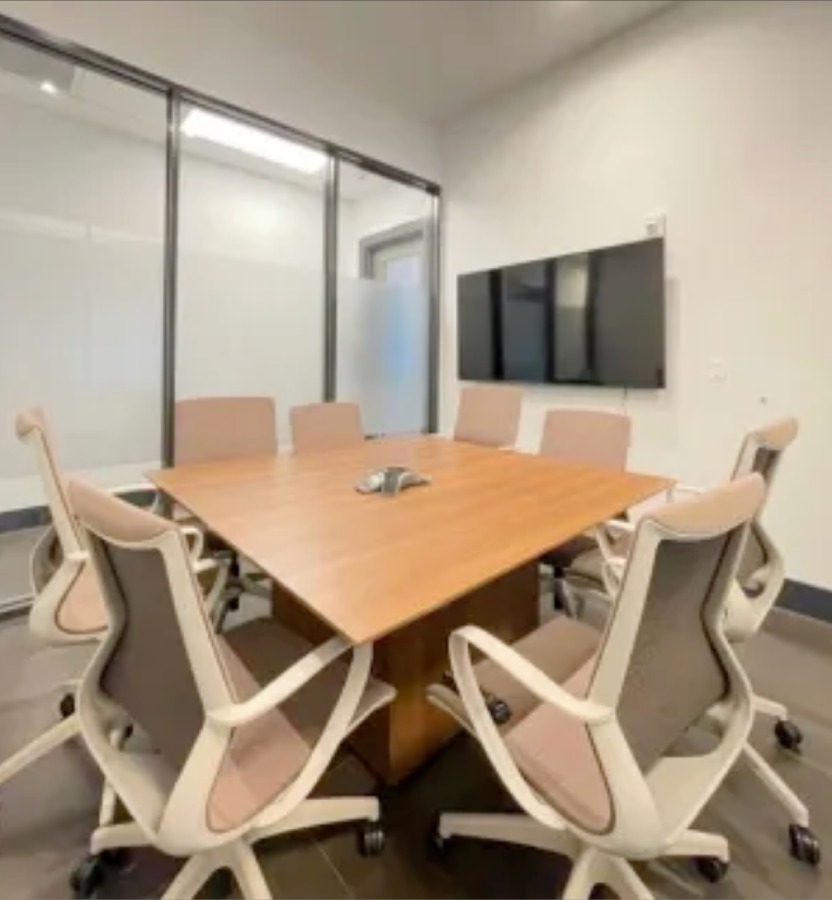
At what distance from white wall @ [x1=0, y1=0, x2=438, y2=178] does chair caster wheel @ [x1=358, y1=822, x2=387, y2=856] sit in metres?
3.61

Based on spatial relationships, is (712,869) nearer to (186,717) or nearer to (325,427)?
(186,717)

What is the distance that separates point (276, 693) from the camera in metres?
1.01

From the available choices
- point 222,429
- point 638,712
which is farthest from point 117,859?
point 222,429

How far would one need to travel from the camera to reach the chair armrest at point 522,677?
0.95 metres

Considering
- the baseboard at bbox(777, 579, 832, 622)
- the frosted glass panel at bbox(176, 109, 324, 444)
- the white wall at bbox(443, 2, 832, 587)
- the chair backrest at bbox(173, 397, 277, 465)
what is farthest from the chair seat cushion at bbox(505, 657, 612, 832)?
the frosted glass panel at bbox(176, 109, 324, 444)

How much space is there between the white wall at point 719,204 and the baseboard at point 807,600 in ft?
0.19

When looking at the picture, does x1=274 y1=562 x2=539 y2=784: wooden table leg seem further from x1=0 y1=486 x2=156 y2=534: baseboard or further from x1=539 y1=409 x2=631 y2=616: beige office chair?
x1=0 y1=486 x2=156 y2=534: baseboard

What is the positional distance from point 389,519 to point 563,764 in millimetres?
822

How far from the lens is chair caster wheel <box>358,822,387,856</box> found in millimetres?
1452

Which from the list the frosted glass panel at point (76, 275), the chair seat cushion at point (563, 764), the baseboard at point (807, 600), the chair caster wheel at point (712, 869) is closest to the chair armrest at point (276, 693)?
the chair seat cushion at point (563, 764)

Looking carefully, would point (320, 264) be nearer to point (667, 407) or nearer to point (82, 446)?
point (82, 446)

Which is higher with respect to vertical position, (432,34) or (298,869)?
(432,34)

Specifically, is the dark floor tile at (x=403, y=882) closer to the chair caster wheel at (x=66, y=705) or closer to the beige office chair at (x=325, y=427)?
the chair caster wheel at (x=66, y=705)

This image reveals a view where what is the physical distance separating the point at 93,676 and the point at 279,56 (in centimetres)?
380
